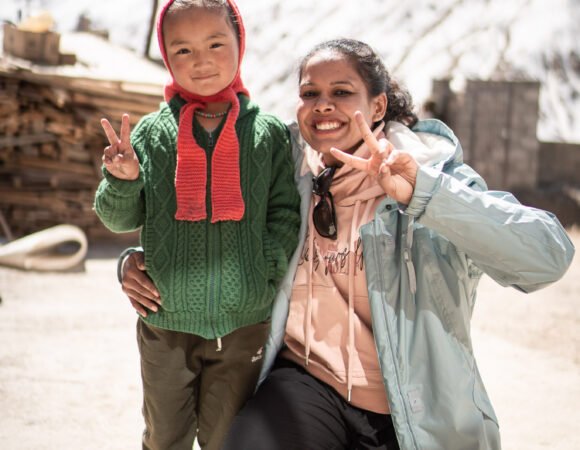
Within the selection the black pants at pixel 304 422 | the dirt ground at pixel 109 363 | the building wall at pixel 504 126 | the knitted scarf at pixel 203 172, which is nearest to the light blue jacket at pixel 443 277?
the black pants at pixel 304 422

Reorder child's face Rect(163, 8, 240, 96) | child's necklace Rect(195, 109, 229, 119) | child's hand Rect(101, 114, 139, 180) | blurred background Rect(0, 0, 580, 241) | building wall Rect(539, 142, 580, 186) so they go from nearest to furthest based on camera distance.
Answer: child's hand Rect(101, 114, 139, 180) < child's face Rect(163, 8, 240, 96) < child's necklace Rect(195, 109, 229, 119) < blurred background Rect(0, 0, 580, 241) < building wall Rect(539, 142, 580, 186)

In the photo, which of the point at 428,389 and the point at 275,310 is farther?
the point at 275,310

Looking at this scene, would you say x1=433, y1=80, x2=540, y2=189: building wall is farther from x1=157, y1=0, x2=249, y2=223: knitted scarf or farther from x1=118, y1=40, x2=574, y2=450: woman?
x1=157, y1=0, x2=249, y2=223: knitted scarf

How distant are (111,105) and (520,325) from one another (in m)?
4.94

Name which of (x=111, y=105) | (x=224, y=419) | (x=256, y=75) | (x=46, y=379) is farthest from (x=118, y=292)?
(x=256, y=75)

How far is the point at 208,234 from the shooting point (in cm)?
207

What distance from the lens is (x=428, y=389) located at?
1861 millimetres

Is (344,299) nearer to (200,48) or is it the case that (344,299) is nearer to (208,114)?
(208,114)

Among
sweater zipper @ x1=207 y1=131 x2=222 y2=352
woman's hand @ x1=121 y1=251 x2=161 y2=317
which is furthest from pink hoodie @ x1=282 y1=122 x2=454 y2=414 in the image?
woman's hand @ x1=121 y1=251 x2=161 y2=317

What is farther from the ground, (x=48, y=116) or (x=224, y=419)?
(x=48, y=116)

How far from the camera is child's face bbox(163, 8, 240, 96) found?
202cm

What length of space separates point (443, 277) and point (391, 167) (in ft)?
1.23

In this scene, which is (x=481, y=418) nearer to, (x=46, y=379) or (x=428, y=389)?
(x=428, y=389)

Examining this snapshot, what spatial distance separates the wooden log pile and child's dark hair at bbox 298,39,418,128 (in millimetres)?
5578
